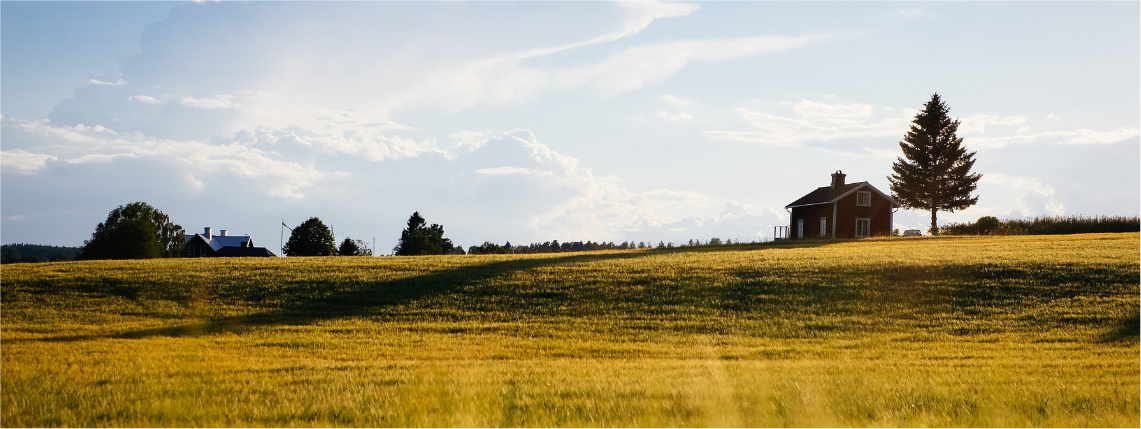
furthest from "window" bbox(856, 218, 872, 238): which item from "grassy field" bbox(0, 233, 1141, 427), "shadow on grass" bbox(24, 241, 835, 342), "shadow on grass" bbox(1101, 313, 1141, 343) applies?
"shadow on grass" bbox(1101, 313, 1141, 343)

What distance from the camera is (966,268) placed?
1135 inches

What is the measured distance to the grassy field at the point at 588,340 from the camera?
920cm

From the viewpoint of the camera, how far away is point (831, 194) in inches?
2345

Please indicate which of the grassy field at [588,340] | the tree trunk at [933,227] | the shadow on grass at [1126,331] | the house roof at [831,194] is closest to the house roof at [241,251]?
the grassy field at [588,340]

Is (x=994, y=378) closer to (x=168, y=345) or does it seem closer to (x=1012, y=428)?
(x=1012, y=428)

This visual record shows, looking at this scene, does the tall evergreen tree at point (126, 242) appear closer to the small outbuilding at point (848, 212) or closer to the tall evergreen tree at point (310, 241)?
the tall evergreen tree at point (310, 241)

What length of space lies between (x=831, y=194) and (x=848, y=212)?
2281 mm

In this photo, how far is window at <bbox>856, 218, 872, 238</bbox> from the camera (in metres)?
58.4

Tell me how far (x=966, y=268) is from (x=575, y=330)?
16.7 meters

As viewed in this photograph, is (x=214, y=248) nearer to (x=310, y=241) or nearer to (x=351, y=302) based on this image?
(x=310, y=241)

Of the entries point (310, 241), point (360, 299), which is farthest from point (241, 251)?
point (360, 299)

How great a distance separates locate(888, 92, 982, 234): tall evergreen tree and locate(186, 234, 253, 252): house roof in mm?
82304

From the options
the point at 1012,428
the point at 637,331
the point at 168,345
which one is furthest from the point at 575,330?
the point at 1012,428

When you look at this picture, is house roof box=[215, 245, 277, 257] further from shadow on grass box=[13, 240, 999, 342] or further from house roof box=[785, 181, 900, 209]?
shadow on grass box=[13, 240, 999, 342]
